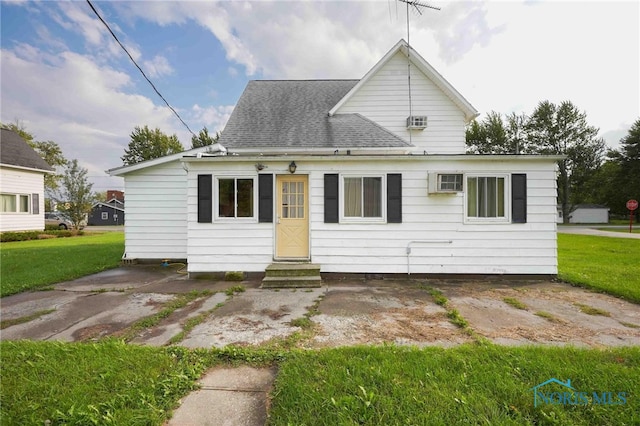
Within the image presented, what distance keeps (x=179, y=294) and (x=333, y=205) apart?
3.83 m

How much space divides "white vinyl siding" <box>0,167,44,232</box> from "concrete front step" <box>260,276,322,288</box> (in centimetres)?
1941

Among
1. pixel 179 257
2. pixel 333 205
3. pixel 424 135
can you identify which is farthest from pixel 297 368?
pixel 424 135

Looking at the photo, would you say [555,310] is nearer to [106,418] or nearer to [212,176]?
[106,418]

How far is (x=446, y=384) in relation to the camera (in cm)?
230

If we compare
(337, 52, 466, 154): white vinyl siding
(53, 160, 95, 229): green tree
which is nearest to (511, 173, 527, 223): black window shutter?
(337, 52, 466, 154): white vinyl siding

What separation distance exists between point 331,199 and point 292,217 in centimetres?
110

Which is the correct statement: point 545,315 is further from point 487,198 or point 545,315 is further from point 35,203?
point 35,203

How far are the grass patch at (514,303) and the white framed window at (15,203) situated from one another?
24.3 meters

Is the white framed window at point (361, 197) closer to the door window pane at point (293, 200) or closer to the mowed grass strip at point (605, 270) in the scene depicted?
the door window pane at point (293, 200)

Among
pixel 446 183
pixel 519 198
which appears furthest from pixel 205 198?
pixel 519 198

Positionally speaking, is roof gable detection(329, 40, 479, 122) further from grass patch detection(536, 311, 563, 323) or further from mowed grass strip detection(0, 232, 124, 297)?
mowed grass strip detection(0, 232, 124, 297)

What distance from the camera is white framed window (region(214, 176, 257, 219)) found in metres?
6.48

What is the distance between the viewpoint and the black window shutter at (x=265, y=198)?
21.1 ft

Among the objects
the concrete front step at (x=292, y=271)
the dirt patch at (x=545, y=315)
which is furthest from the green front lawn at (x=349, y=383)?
the concrete front step at (x=292, y=271)
